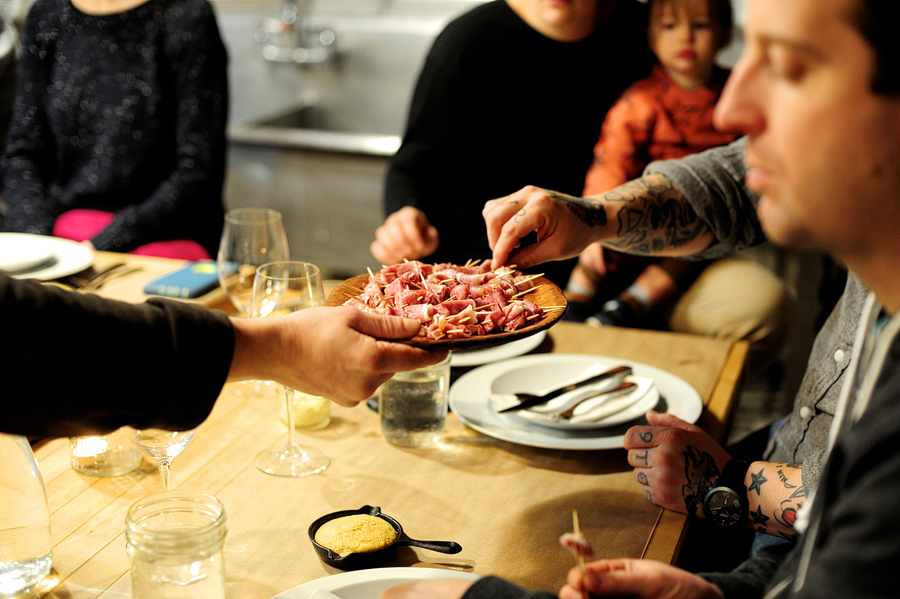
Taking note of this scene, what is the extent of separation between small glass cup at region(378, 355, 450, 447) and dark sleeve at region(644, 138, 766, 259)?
23.7 inches

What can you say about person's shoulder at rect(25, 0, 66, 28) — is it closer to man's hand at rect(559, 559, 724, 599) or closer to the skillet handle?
the skillet handle

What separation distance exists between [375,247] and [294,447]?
0.80m

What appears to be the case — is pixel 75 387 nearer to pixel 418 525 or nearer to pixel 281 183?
pixel 418 525

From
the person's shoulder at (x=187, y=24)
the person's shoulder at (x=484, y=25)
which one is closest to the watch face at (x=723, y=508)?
the person's shoulder at (x=484, y=25)

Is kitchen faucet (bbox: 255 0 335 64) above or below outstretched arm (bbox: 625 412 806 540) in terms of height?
above

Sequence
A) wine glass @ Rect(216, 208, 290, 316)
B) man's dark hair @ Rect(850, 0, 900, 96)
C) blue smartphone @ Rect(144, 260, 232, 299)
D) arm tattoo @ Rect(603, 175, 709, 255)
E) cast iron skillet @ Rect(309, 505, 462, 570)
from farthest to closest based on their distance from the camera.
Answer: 1. blue smartphone @ Rect(144, 260, 232, 299)
2. wine glass @ Rect(216, 208, 290, 316)
3. arm tattoo @ Rect(603, 175, 709, 255)
4. cast iron skillet @ Rect(309, 505, 462, 570)
5. man's dark hair @ Rect(850, 0, 900, 96)

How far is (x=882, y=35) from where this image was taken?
24.2 inches

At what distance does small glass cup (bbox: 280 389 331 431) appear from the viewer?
126 centimetres

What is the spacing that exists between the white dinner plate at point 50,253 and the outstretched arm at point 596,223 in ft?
3.31

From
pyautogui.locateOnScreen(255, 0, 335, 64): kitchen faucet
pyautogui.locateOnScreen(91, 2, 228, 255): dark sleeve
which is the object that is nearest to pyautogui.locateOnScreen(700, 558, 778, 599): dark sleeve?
pyautogui.locateOnScreen(91, 2, 228, 255): dark sleeve

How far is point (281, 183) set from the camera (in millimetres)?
3521

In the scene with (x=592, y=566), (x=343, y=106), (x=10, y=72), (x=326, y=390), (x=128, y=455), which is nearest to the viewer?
(x=592, y=566)

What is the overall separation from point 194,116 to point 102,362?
6.54 feet

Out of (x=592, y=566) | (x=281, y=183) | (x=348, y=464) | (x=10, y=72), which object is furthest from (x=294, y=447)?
(x=10, y=72)
